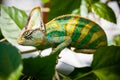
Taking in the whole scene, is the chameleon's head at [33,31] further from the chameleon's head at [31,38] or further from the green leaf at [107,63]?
the green leaf at [107,63]

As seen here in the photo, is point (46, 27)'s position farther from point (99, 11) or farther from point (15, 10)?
point (99, 11)

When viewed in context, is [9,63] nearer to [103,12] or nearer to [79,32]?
[79,32]

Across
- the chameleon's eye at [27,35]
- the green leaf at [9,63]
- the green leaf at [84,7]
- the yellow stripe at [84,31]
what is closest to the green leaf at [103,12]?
the green leaf at [84,7]

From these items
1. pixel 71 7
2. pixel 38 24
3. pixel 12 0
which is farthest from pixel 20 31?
pixel 12 0

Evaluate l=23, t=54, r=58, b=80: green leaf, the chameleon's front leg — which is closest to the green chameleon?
the chameleon's front leg

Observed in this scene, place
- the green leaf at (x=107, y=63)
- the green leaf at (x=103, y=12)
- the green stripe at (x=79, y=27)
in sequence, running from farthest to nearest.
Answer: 1. the green leaf at (x=103, y=12)
2. the green stripe at (x=79, y=27)
3. the green leaf at (x=107, y=63)

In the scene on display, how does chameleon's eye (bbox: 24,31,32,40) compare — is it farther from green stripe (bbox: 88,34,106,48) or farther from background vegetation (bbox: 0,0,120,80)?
green stripe (bbox: 88,34,106,48)

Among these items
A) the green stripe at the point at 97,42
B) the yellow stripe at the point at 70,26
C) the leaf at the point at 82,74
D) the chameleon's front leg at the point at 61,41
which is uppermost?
the yellow stripe at the point at 70,26
